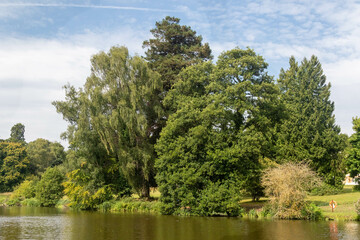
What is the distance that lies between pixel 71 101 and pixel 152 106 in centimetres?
1215

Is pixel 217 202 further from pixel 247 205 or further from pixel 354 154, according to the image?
pixel 354 154

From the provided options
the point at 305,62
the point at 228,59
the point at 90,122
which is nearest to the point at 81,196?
the point at 90,122

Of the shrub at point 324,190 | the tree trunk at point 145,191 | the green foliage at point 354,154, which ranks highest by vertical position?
the green foliage at point 354,154

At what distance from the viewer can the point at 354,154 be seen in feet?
146

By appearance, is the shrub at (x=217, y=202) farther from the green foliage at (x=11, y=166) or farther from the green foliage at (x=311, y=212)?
the green foliage at (x=11, y=166)

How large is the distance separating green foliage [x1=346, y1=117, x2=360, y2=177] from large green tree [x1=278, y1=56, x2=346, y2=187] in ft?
8.25

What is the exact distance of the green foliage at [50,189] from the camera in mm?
57125

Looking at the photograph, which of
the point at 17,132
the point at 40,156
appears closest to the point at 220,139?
the point at 40,156

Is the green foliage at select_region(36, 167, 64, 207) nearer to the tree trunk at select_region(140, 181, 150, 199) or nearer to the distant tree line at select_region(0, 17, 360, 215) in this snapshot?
the distant tree line at select_region(0, 17, 360, 215)

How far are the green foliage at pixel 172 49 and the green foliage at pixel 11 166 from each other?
54.4m

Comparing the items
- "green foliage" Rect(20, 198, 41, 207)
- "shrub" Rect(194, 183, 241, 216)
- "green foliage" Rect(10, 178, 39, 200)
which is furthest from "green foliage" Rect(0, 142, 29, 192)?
"shrub" Rect(194, 183, 241, 216)

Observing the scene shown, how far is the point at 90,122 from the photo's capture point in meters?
43.4

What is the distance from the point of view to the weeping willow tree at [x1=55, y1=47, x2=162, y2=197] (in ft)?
135

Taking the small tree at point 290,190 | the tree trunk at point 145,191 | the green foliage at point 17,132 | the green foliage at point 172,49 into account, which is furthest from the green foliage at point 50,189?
the green foliage at point 17,132
